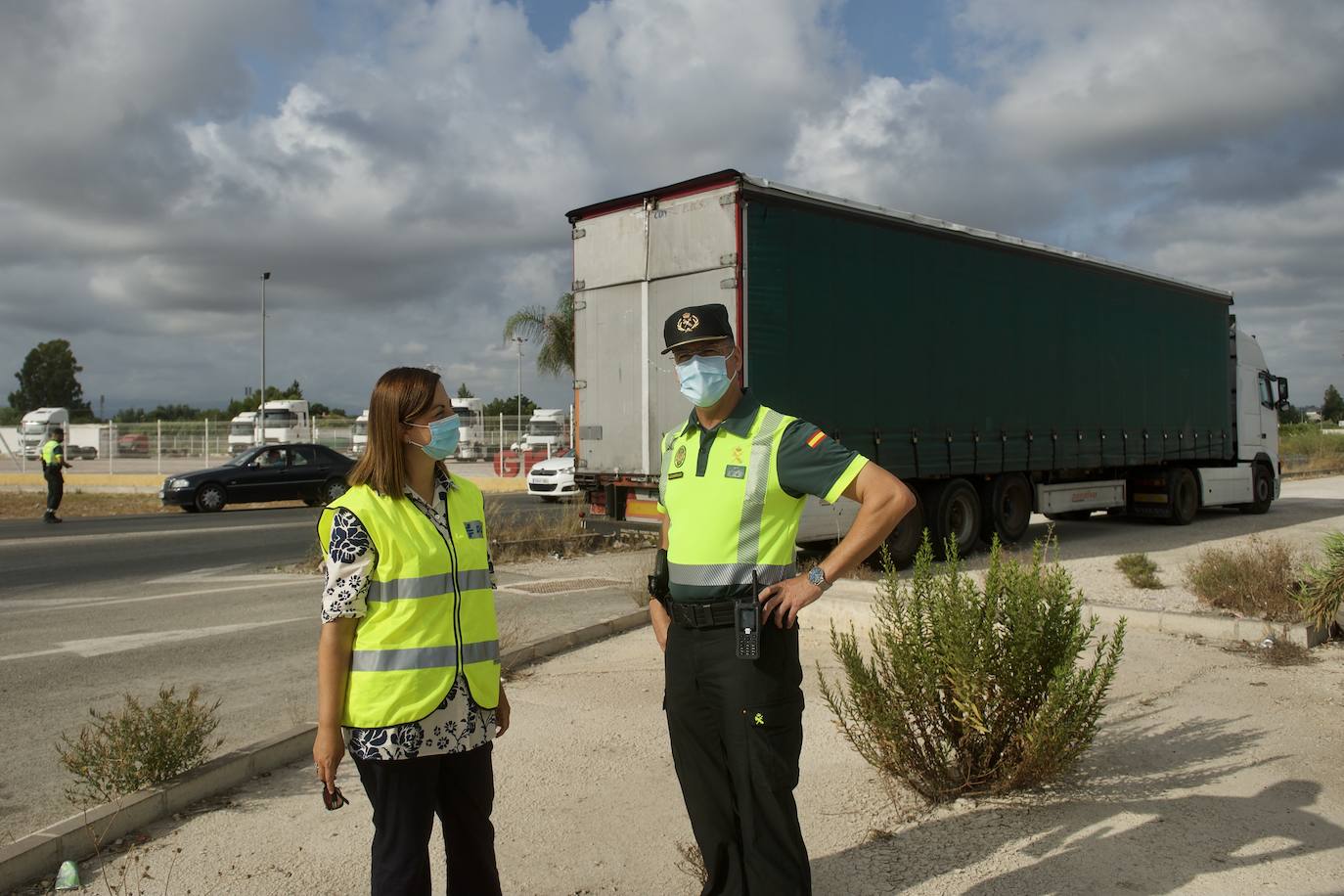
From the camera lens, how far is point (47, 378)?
10531cm

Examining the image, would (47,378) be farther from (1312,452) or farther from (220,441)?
(1312,452)

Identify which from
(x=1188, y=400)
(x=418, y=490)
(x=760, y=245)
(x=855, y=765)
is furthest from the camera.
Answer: (x=1188, y=400)

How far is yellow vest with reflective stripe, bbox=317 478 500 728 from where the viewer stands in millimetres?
2604

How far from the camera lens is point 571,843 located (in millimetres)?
3850

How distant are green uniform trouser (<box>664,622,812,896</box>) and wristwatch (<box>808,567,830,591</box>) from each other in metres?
0.17

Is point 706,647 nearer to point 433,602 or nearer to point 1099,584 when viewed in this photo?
point 433,602

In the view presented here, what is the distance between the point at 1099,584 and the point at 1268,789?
589 centimetres

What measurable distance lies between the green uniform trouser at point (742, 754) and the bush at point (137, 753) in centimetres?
234

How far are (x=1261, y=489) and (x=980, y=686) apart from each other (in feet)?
55.9

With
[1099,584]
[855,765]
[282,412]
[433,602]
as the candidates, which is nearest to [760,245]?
[1099,584]

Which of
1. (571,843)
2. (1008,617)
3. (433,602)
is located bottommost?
(571,843)

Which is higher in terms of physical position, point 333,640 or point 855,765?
point 333,640

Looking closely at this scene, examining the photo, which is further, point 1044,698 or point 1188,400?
point 1188,400

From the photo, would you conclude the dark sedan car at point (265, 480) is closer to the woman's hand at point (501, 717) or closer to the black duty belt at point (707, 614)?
the woman's hand at point (501, 717)
